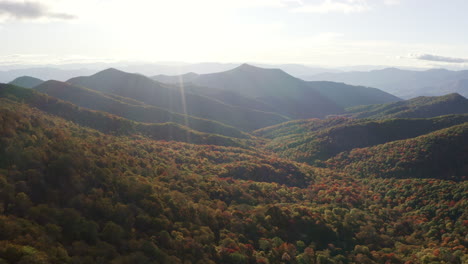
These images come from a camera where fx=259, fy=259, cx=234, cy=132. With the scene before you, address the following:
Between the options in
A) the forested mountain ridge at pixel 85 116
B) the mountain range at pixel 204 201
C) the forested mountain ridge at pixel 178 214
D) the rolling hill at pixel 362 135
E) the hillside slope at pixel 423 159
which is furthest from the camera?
the rolling hill at pixel 362 135

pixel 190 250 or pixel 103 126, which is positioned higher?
pixel 103 126

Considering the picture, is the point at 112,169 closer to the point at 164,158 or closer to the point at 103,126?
the point at 164,158

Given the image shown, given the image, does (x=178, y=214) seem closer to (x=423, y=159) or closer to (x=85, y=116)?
(x=85, y=116)

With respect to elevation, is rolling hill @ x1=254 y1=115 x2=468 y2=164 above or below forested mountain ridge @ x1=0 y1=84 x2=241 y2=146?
below

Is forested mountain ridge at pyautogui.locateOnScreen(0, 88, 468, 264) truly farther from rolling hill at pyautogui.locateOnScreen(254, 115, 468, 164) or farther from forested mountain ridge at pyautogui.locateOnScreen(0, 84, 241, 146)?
rolling hill at pyautogui.locateOnScreen(254, 115, 468, 164)

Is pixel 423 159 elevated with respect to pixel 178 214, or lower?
lower

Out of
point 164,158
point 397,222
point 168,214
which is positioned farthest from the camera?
point 164,158

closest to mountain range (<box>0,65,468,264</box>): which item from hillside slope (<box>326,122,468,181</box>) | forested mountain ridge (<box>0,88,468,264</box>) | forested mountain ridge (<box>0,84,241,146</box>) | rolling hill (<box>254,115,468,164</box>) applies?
forested mountain ridge (<box>0,88,468,264</box>)

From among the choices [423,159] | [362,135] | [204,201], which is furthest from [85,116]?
[362,135]

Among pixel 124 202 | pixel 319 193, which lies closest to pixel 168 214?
pixel 124 202

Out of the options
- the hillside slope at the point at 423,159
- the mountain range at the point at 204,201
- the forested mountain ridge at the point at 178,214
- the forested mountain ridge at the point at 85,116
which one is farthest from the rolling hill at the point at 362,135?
the forested mountain ridge at the point at 85,116

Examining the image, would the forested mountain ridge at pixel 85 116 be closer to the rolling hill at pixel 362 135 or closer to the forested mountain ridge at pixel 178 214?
the forested mountain ridge at pixel 178 214
